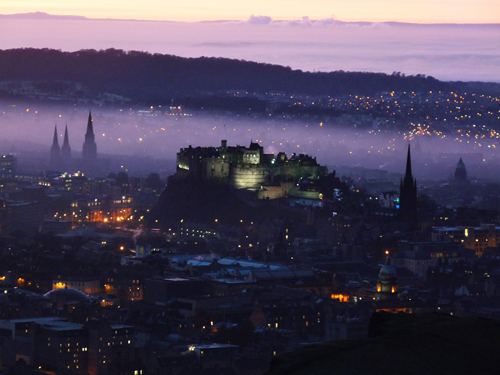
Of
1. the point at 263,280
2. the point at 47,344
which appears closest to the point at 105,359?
the point at 47,344

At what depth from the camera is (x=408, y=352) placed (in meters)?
17.3

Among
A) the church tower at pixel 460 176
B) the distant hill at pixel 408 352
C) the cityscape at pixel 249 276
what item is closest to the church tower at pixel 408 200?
the cityscape at pixel 249 276

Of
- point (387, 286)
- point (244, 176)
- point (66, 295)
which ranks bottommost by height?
point (66, 295)

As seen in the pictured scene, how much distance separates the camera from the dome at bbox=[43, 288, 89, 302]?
79.5m

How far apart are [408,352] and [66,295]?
63832mm

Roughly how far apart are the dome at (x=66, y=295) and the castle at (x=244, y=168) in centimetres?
4412

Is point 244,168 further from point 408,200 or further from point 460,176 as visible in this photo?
point 460,176

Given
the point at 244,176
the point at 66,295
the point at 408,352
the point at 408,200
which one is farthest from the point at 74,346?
the point at 244,176

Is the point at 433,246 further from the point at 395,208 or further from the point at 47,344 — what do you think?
the point at 47,344

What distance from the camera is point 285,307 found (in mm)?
77875

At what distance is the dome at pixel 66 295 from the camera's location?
7950 cm

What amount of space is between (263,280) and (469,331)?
72207 mm

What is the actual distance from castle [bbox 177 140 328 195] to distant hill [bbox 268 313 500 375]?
106271 mm

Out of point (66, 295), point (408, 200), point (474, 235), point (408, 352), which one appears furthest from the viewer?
point (408, 200)
